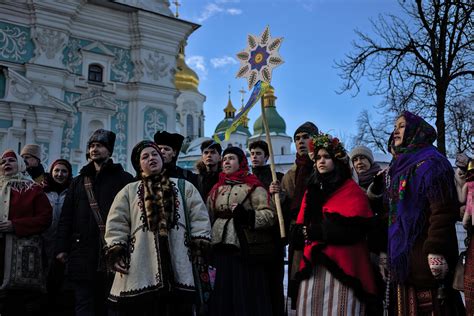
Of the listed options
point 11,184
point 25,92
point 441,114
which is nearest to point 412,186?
point 11,184

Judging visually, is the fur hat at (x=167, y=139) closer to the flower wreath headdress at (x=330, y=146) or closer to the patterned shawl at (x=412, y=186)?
the flower wreath headdress at (x=330, y=146)

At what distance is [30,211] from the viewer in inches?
183

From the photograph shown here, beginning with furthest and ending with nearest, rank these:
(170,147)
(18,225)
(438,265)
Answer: (170,147) < (18,225) < (438,265)

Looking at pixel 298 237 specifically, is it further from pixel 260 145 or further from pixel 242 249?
pixel 260 145

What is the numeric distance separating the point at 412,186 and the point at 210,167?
2559mm

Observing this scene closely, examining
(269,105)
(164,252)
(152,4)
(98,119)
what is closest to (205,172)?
(164,252)

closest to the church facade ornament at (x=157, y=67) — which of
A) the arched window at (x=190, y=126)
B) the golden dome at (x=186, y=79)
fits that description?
the golden dome at (x=186, y=79)

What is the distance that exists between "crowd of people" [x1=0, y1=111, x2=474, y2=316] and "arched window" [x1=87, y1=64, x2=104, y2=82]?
49.7ft

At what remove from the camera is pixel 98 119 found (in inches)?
760

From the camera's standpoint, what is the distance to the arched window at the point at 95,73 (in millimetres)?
19453

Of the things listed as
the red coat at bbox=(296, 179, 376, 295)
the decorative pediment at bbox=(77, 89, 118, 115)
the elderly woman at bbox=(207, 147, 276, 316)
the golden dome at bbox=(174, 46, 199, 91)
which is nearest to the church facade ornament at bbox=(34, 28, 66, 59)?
the decorative pediment at bbox=(77, 89, 118, 115)

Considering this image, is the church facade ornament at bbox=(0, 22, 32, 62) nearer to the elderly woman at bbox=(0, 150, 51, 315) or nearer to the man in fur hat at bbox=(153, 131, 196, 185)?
the elderly woman at bbox=(0, 150, 51, 315)

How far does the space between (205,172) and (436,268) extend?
2962mm

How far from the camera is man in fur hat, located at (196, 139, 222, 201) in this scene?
532cm
